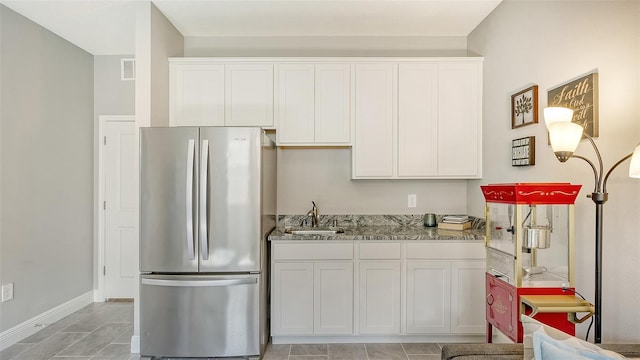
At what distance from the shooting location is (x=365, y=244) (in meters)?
2.64

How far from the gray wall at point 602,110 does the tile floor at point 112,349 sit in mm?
1252

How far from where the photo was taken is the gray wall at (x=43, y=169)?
2.70 m

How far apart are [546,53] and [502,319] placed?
5.54 ft

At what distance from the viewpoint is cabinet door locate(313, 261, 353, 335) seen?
2.62m

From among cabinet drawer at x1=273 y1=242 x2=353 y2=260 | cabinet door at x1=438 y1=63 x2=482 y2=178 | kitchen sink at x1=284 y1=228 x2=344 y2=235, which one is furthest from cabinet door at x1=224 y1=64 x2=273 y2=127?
cabinet door at x1=438 y1=63 x2=482 y2=178

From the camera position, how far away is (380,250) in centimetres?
263

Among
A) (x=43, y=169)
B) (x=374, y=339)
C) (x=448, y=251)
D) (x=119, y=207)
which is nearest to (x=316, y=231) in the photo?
(x=374, y=339)

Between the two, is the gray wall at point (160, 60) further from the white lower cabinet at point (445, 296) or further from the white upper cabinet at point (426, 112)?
the white lower cabinet at point (445, 296)

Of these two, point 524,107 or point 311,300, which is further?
point 311,300

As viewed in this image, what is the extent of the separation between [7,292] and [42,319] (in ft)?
1.50

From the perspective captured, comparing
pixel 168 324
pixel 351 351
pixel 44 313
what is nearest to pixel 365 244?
pixel 351 351

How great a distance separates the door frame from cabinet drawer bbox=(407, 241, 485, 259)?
324 cm

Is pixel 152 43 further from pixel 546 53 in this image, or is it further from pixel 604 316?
pixel 604 316

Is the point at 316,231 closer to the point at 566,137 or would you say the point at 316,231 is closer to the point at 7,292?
the point at 566,137
